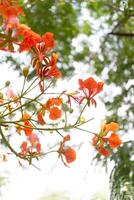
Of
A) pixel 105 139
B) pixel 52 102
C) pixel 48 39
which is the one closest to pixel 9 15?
pixel 48 39

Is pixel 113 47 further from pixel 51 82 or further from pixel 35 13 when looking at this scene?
pixel 51 82

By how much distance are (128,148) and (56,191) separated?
2778 mm

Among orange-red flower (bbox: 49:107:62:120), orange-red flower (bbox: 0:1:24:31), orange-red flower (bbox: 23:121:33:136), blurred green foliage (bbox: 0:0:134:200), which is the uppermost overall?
blurred green foliage (bbox: 0:0:134:200)

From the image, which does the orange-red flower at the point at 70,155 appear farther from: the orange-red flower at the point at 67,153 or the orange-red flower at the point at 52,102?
the orange-red flower at the point at 52,102

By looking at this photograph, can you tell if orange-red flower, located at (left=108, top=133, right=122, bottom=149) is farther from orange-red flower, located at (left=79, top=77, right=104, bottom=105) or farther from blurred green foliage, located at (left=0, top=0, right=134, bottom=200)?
blurred green foliage, located at (left=0, top=0, right=134, bottom=200)

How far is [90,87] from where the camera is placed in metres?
1.25

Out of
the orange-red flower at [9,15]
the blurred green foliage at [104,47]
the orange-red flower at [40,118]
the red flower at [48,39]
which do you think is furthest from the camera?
the blurred green foliage at [104,47]

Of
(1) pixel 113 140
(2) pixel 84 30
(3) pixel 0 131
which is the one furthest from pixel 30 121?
(2) pixel 84 30

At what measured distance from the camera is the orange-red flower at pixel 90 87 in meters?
1.25

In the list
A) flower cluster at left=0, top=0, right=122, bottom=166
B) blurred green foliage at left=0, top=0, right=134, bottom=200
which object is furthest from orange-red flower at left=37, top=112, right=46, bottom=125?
blurred green foliage at left=0, top=0, right=134, bottom=200

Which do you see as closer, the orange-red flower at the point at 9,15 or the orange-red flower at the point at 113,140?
the orange-red flower at the point at 9,15

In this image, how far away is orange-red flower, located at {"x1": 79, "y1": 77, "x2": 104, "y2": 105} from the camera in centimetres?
125

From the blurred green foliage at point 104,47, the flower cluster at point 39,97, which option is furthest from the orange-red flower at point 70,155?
the blurred green foliage at point 104,47

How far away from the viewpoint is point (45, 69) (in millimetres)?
1208
